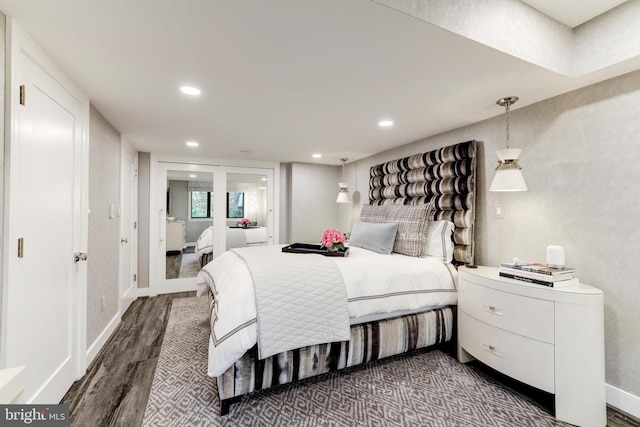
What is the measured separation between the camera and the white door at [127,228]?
3.30 metres

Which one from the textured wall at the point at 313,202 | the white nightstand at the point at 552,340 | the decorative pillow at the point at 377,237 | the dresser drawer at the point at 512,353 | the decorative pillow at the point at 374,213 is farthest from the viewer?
the textured wall at the point at 313,202

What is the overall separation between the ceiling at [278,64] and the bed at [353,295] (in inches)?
34.1

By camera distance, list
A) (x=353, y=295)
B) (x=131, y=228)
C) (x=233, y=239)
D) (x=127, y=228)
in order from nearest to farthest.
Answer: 1. (x=353, y=295)
2. (x=127, y=228)
3. (x=131, y=228)
4. (x=233, y=239)

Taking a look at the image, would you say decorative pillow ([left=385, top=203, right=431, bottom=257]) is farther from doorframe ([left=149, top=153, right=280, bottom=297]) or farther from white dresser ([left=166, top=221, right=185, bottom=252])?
white dresser ([left=166, top=221, right=185, bottom=252])

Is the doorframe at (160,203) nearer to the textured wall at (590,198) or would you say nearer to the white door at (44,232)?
the white door at (44,232)

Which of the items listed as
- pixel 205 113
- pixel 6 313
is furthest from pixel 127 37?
pixel 6 313

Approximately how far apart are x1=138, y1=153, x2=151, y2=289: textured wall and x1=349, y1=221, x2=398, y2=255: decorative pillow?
Answer: 3204 millimetres

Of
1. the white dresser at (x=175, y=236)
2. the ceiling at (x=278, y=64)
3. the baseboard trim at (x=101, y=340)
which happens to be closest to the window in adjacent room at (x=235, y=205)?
the white dresser at (x=175, y=236)

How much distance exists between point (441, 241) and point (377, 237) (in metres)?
0.65

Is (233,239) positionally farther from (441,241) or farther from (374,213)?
(441,241)

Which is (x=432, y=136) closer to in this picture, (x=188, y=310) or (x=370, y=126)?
(x=370, y=126)

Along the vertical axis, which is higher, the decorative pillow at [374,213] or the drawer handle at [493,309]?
the decorative pillow at [374,213]

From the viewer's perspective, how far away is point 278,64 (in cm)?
170

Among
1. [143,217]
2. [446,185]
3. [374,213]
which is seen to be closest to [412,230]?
[446,185]
